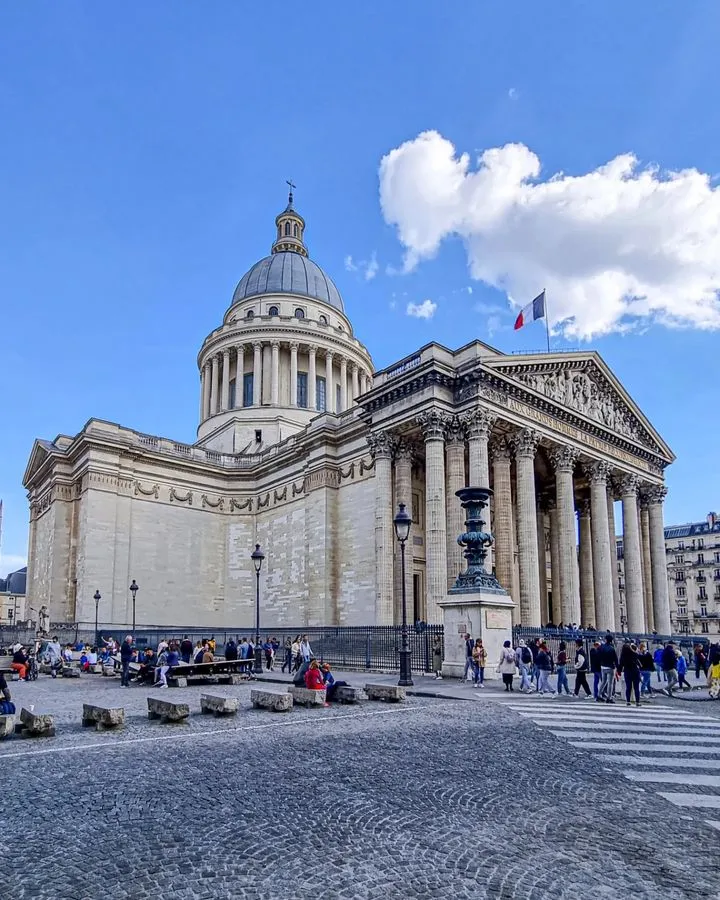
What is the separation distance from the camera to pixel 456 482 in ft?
113

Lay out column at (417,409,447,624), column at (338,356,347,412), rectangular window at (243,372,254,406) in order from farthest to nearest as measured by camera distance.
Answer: column at (338,356,347,412) < rectangular window at (243,372,254,406) < column at (417,409,447,624)

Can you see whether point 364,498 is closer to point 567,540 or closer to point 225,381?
point 567,540

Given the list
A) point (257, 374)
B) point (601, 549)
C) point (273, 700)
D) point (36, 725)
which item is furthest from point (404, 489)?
point (36, 725)

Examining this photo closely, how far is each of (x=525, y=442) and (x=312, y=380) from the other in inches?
1058

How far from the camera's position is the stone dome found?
65.3 metres

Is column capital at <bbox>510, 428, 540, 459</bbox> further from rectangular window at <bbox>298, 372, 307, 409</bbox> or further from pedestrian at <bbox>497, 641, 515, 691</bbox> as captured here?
rectangular window at <bbox>298, 372, 307, 409</bbox>

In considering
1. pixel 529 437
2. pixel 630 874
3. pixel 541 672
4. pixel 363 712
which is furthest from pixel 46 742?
pixel 529 437

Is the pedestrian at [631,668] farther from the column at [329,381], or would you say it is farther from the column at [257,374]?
the column at [329,381]

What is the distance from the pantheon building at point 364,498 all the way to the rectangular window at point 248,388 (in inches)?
18.6

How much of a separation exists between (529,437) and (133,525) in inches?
994

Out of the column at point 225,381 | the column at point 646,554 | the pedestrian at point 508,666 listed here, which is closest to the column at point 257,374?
the column at point 225,381

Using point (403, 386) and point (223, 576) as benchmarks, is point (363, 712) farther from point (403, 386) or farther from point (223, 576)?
point (223, 576)

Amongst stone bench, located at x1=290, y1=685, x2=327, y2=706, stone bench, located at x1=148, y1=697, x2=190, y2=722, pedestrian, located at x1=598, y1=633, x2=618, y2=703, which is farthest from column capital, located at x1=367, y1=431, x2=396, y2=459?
stone bench, located at x1=148, y1=697, x2=190, y2=722

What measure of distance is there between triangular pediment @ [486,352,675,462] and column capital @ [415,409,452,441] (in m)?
3.43
